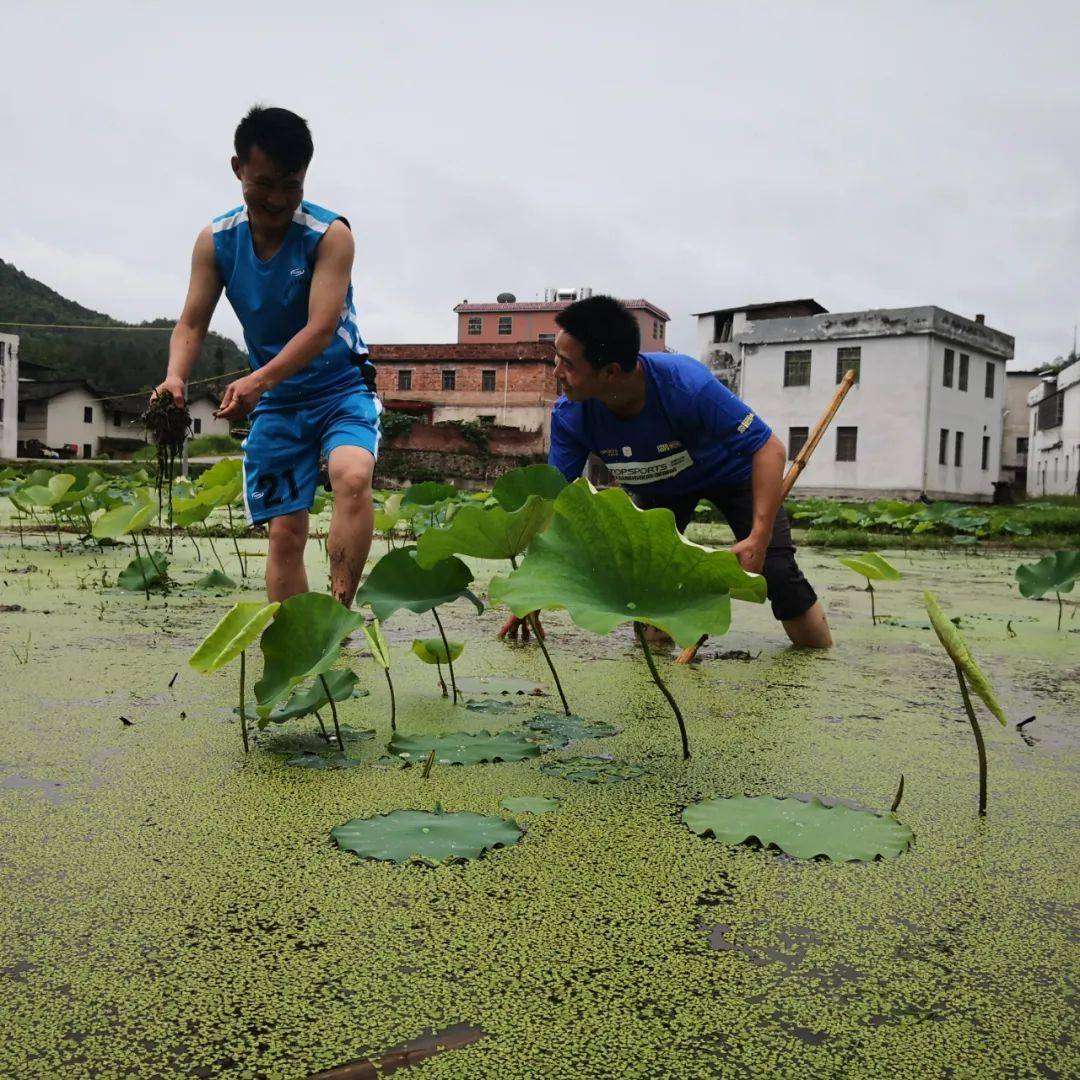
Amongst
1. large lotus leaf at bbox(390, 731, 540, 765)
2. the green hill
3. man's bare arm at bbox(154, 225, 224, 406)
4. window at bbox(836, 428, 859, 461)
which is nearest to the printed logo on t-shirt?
man's bare arm at bbox(154, 225, 224, 406)

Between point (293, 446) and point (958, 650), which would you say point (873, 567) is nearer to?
point (958, 650)

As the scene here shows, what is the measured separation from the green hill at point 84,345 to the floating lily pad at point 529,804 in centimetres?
4197

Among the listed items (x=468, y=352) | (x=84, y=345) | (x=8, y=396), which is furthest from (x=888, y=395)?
(x=84, y=345)

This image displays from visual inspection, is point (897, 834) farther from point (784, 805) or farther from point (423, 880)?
point (423, 880)

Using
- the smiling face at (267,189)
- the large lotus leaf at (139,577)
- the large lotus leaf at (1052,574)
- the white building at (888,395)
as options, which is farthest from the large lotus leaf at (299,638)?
the white building at (888,395)

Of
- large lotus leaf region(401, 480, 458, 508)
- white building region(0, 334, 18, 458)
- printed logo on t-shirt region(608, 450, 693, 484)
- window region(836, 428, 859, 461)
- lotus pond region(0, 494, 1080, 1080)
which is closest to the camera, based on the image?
lotus pond region(0, 494, 1080, 1080)

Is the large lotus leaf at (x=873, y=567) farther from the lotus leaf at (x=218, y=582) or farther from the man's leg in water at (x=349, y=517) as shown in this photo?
the lotus leaf at (x=218, y=582)

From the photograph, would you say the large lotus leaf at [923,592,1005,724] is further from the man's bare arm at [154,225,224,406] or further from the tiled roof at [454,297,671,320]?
the tiled roof at [454,297,671,320]

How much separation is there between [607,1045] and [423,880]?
0.26 m

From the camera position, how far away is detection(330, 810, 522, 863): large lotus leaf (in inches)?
33.3

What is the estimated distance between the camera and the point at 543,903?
0.76 metres

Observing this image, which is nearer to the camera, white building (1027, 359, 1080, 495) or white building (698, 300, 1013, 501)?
white building (698, 300, 1013, 501)

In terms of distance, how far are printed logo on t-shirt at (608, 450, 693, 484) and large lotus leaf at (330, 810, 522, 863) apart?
1.34m

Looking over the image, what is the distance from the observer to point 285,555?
2.06 m
